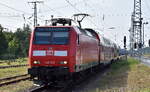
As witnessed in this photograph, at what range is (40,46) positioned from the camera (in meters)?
18.1

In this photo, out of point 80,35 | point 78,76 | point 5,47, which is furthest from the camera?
point 5,47

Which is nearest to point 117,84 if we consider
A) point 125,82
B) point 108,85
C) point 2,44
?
point 108,85

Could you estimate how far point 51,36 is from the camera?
18422 millimetres

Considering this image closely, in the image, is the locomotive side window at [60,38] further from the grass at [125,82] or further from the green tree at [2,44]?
the green tree at [2,44]

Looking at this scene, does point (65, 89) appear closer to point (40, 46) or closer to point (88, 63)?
point (40, 46)

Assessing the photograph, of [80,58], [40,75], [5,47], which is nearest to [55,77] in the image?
[40,75]

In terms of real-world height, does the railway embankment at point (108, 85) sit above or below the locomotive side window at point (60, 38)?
below

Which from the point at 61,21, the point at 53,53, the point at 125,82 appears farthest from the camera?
the point at 125,82

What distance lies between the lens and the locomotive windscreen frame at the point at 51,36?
18203 mm

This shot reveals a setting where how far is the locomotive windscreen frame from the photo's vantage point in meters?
18.2

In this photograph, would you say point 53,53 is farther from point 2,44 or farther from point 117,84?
point 2,44

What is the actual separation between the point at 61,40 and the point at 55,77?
1.85 m

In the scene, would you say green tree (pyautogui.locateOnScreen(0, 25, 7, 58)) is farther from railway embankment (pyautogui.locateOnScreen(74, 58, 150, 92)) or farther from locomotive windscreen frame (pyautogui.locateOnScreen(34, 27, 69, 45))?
locomotive windscreen frame (pyautogui.locateOnScreen(34, 27, 69, 45))

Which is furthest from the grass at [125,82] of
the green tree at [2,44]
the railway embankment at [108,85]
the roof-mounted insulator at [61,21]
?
the green tree at [2,44]
